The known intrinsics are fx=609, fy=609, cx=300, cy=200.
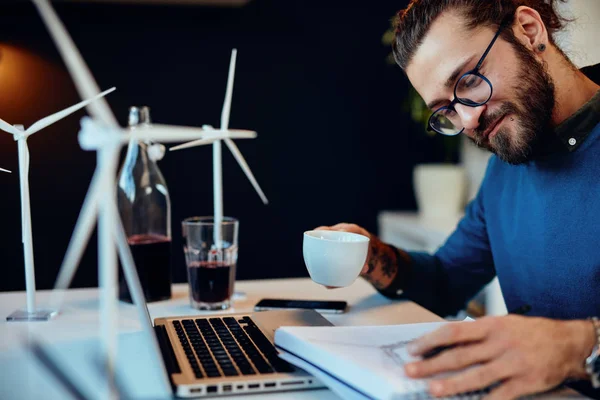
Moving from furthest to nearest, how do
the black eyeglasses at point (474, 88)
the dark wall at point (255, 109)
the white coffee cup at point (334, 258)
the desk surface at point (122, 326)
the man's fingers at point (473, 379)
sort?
the dark wall at point (255, 109) < the black eyeglasses at point (474, 88) < the white coffee cup at point (334, 258) < the desk surface at point (122, 326) < the man's fingers at point (473, 379)

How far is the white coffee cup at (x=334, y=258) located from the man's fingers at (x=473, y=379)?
1.20ft

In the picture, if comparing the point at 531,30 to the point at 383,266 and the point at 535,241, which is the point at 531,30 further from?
the point at 383,266

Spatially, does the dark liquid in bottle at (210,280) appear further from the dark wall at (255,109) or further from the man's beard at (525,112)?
the dark wall at (255,109)

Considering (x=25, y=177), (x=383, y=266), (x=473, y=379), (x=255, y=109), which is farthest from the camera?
(x=255, y=109)

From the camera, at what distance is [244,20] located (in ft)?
9.39

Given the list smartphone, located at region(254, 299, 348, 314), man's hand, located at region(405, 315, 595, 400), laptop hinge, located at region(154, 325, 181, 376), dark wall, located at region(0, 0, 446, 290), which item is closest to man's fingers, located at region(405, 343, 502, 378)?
man's hand, located at region(405, 315, 595, 400)

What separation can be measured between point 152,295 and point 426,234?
1517mm

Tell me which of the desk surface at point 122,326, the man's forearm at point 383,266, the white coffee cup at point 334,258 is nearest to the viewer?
the desk surface at point 122,326

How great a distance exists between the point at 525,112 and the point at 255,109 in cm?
182

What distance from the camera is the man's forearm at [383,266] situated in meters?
1.32

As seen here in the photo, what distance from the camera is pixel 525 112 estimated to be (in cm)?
125

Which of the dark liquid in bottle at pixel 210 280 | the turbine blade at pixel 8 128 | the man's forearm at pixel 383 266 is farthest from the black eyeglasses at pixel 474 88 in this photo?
the turbine blade at pixel 8 128

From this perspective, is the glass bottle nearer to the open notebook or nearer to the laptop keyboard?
the laptop keyboard

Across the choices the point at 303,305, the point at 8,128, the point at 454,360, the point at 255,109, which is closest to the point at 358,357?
the point at 454,360
